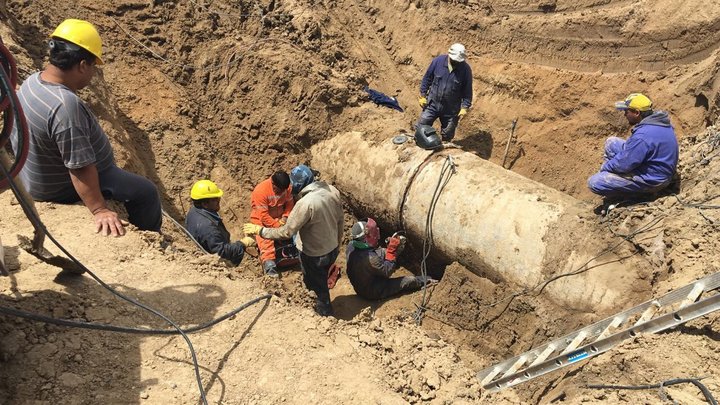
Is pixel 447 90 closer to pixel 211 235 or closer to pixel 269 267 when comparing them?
pixel 269 267

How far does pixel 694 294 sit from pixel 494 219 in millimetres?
2259

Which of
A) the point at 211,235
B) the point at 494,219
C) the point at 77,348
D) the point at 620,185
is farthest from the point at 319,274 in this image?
the point at 620,185

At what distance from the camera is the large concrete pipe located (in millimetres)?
5086

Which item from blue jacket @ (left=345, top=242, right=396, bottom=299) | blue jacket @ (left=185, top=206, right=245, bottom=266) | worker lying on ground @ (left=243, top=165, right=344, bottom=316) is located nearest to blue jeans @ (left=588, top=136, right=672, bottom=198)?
blue jacket @ (left=345, top=242, right=396, bottom=299)

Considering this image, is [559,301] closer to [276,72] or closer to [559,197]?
[559,197]

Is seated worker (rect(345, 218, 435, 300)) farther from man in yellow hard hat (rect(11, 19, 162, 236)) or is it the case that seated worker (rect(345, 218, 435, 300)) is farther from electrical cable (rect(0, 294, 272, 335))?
man in yellow hard hat (rect(11, 19, 162, 236))

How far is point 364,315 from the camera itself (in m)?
4.96

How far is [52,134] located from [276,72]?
4828 mm

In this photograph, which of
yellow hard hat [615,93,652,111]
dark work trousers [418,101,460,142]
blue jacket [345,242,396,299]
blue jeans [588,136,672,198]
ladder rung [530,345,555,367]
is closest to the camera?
ladder rung [530,345,555,367]

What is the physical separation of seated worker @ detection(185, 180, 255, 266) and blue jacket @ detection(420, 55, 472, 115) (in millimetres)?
4245

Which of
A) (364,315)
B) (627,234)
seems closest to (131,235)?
(364,315)

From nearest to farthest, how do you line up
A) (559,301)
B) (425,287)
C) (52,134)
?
(52,134) → (559,301) → (425,287)

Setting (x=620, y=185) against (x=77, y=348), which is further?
(x=620, y=185)

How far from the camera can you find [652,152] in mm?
5082
